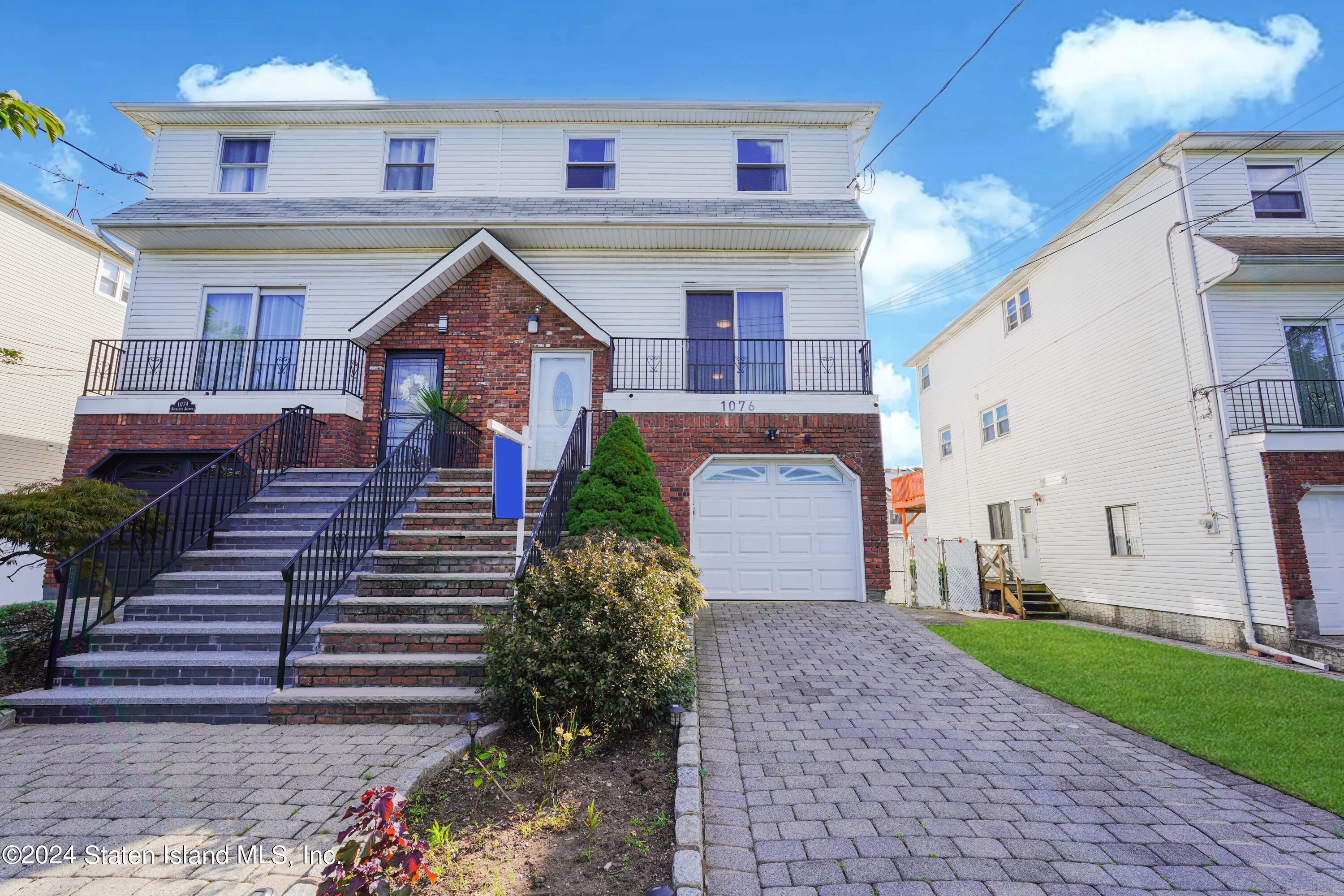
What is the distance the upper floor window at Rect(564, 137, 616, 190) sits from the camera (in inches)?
500

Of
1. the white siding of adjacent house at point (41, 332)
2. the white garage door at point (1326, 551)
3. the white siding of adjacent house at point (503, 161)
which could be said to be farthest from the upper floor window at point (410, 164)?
the white garage door at point (1326, 551)

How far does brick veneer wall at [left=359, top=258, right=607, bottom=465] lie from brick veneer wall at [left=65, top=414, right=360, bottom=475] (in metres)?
0.75

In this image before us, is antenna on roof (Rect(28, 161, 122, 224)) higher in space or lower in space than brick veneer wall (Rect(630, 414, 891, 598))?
higher

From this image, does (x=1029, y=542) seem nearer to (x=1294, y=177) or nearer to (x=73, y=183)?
(x=1294, y=177)

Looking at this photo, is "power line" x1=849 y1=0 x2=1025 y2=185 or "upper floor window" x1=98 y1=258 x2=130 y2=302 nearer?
"power line" x1=849 y1=0 x2=1025 y2=185

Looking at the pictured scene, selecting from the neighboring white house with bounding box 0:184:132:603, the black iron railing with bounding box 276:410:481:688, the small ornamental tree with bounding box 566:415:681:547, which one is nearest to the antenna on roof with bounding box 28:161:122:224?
the neighboring white house with bounding box 0:184:132:603

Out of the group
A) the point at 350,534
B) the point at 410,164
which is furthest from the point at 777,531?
the point at 410,164

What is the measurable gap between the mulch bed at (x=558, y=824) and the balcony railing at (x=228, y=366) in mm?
9397

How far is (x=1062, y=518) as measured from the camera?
47.8 feet

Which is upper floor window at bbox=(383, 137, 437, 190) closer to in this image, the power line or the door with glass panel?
the power line

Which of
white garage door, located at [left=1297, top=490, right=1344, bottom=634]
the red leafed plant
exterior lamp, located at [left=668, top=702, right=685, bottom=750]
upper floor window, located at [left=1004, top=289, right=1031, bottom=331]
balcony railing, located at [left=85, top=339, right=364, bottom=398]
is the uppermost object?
upper floor window, located at [left=1004, top=289, right=1031, bottom=331]

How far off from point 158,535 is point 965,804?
8.63m

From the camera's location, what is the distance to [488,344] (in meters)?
11.4

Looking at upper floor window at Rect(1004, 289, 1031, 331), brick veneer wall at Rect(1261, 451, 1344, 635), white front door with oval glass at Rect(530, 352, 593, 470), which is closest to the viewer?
brick veneer wall at Rect(1261, 451, 1344, 635)
